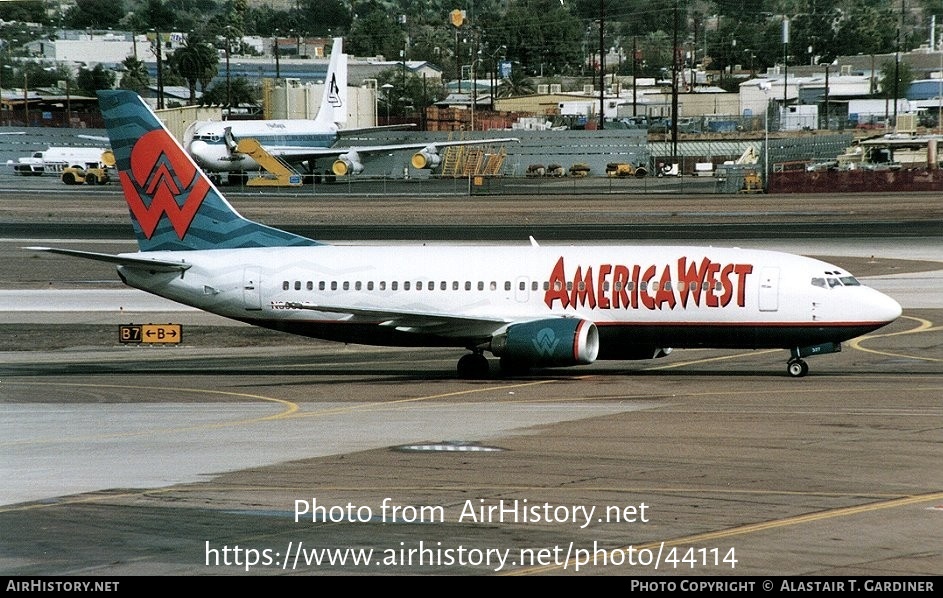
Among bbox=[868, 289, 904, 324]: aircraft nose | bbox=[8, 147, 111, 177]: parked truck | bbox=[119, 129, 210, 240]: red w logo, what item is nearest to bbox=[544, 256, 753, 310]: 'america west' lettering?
bbox=[868, 289, 904, 324]: aircraft nose

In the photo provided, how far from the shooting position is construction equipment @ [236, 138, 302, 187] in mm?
126875

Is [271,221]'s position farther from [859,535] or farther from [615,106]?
[615,106]

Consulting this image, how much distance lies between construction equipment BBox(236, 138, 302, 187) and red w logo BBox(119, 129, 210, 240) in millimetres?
80088

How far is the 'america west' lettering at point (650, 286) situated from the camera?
41.2m

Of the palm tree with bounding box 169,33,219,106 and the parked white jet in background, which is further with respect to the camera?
the palm tree with bounding box 169,33,219,106

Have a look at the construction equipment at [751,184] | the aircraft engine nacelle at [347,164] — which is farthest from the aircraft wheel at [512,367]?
the aircraft engine nacelle at [347,164]

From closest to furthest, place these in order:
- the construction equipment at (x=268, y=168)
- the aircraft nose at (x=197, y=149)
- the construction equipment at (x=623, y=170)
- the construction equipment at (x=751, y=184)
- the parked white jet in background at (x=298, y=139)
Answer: the construction equipment at (x=751, y=184) → the aircraft nose at (x=197, y=149) → the parked white jet in background at (x=298, y=139) → the construction equipment at (x=268, y=168) → the construction equipment at (x=623, y=170)

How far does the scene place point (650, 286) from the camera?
136ft

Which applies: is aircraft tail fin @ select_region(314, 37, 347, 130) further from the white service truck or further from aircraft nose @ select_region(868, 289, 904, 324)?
aircraft nose @ select_region(868, 289, 904, 324)

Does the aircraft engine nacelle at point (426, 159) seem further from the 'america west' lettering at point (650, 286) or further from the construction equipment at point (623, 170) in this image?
the 'america west' lettering at point (650, 286)

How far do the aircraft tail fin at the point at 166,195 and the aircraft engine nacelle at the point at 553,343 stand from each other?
10.0 meters

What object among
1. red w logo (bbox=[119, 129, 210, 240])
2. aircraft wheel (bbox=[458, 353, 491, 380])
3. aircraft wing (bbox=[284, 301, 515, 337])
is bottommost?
aircraft wheel (bbox=[458, 353, 491, 380])

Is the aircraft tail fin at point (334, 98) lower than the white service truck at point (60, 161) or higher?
higher
